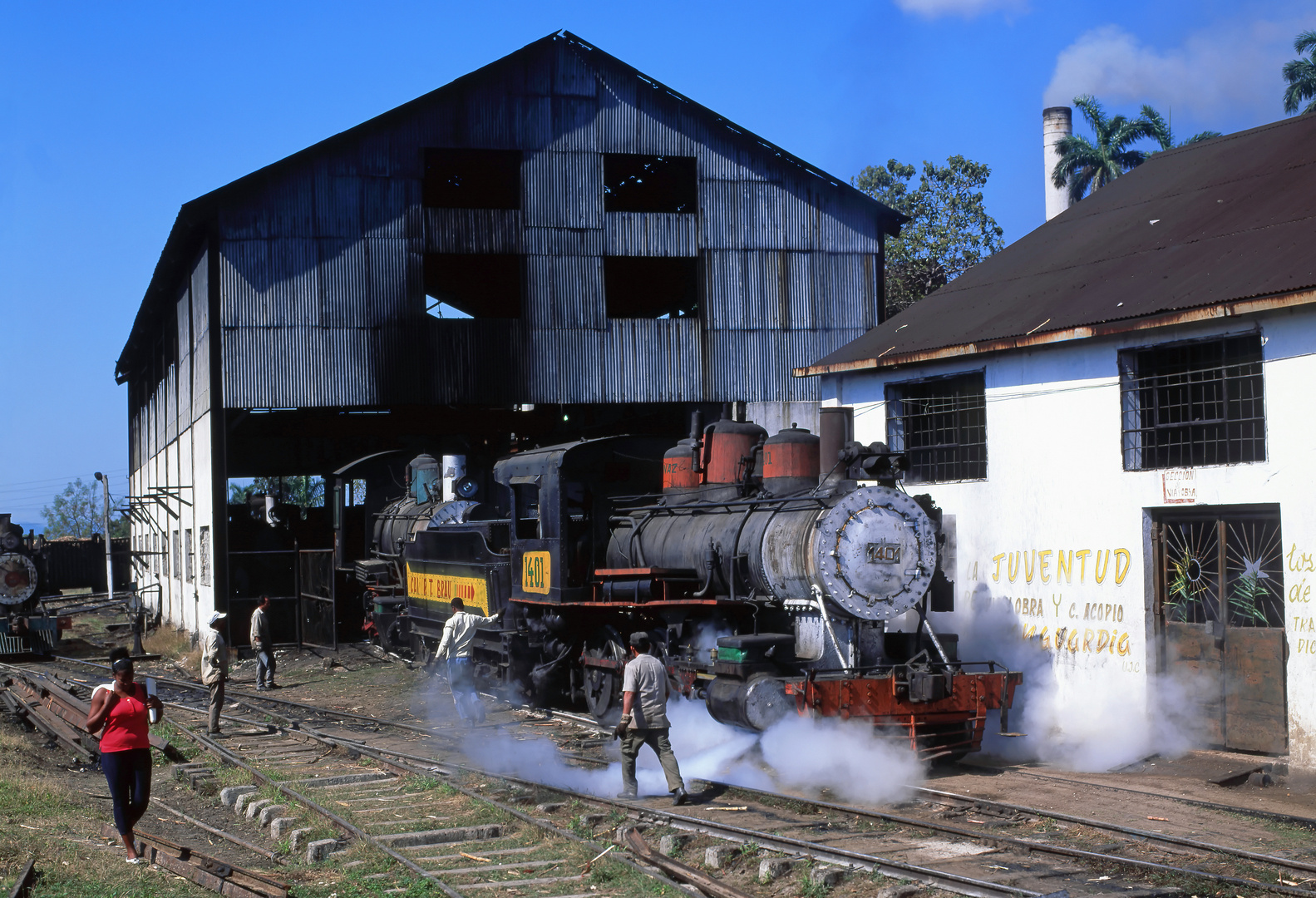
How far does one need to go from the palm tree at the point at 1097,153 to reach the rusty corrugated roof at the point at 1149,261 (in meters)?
29.8

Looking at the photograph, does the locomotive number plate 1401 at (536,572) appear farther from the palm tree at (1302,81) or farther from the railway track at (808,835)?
the palm tree at (1302,81)

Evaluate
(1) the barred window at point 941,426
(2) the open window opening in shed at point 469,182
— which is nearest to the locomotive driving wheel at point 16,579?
(2) the open window opening in shed at point 469,182

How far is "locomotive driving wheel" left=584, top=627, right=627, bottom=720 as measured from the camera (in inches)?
549

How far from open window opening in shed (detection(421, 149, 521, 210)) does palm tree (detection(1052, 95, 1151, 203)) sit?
27.0 m

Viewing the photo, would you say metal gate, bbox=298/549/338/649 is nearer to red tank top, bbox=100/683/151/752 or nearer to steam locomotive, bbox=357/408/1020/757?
steam locomotive, bbox=357/408/1020/757

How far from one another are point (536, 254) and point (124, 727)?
49.0ft

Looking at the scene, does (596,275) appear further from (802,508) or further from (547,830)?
(547,830)

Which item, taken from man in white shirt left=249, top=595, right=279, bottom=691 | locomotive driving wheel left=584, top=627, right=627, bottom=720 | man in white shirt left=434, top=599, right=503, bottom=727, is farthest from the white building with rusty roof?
man in white shirt left=249, top=595, right=279, bottom=691

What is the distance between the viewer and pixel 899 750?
37.6 feet

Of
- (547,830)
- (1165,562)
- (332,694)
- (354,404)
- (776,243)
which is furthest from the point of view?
(776,243)

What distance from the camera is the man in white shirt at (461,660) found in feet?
50.0

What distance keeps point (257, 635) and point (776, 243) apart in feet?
38.0

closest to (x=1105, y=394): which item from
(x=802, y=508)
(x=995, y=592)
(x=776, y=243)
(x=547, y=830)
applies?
(x=995, y=592)

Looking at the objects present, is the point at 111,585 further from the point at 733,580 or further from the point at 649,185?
the point at 733,580
